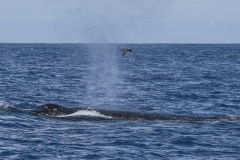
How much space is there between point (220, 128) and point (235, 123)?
205cm

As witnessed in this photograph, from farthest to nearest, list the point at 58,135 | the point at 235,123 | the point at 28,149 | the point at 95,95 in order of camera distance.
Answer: the point at 95,95 < the point at 235,123 < the point at 58,135 < the point at 28,149

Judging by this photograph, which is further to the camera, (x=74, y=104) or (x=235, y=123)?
(x=74, y=104)

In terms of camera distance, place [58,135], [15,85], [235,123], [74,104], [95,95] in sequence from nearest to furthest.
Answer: [58,135] → [235,123] → [74,104] → [95,95] → [15,85]

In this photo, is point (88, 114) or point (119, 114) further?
point (119, 114)

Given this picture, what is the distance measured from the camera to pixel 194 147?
2398 centimetres

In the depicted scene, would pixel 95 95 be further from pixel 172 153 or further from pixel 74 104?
pixel 172 153

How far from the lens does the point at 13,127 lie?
27.7 meters

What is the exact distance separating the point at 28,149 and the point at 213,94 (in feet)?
93.1

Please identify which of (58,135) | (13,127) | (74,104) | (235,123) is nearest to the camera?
(58,135)

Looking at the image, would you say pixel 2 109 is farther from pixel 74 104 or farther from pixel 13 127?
pixel 74 104

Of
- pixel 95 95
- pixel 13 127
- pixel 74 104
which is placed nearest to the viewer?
pixel 13 127

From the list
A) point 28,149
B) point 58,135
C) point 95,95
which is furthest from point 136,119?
point 95,95

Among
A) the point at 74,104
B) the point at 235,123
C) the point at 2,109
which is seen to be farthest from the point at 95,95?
the point at 235,123

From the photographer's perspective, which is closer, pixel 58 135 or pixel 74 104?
pixel 58 135
